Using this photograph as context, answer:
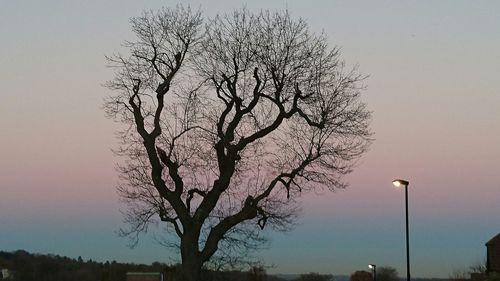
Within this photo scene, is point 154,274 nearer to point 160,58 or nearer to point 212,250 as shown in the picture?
point 212,250

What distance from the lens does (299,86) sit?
29953 mm

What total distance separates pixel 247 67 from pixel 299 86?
6.87 feet
